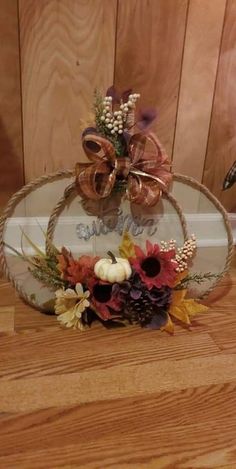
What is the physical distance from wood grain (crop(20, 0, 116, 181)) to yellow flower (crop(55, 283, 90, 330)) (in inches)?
16.7

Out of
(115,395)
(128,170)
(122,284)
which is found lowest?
(115,395)

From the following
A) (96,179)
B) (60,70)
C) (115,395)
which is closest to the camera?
(115,395)

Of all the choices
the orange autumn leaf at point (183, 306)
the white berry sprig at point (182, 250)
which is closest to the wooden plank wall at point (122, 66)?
the white berry sprig at point (182, 250)

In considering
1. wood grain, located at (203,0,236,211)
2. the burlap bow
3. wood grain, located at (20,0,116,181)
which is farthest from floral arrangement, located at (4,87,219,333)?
wood grain, located at (203,0,236,211)

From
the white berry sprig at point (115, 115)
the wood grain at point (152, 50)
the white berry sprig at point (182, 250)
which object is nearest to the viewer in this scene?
the white berry sprig at point (115, 115)

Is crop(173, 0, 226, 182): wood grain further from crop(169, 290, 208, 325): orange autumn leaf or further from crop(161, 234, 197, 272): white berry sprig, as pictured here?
crop(169, 290, 208, 325): orange autumn leaf

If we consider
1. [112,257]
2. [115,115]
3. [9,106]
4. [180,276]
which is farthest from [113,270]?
[9,106]

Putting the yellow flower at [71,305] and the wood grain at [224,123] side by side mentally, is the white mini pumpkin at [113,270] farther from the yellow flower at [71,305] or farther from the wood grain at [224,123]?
the wood grain at [224,123]

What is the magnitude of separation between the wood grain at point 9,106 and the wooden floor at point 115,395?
38 cm

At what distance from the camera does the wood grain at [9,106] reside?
3.29 ft

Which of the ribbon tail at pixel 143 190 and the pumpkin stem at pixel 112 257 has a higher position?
the ribbon tail at pixel 143 190

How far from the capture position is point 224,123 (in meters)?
1.20

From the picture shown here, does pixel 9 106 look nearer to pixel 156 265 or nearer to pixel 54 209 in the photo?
pixel 54 209

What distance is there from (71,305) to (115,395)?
239mm
